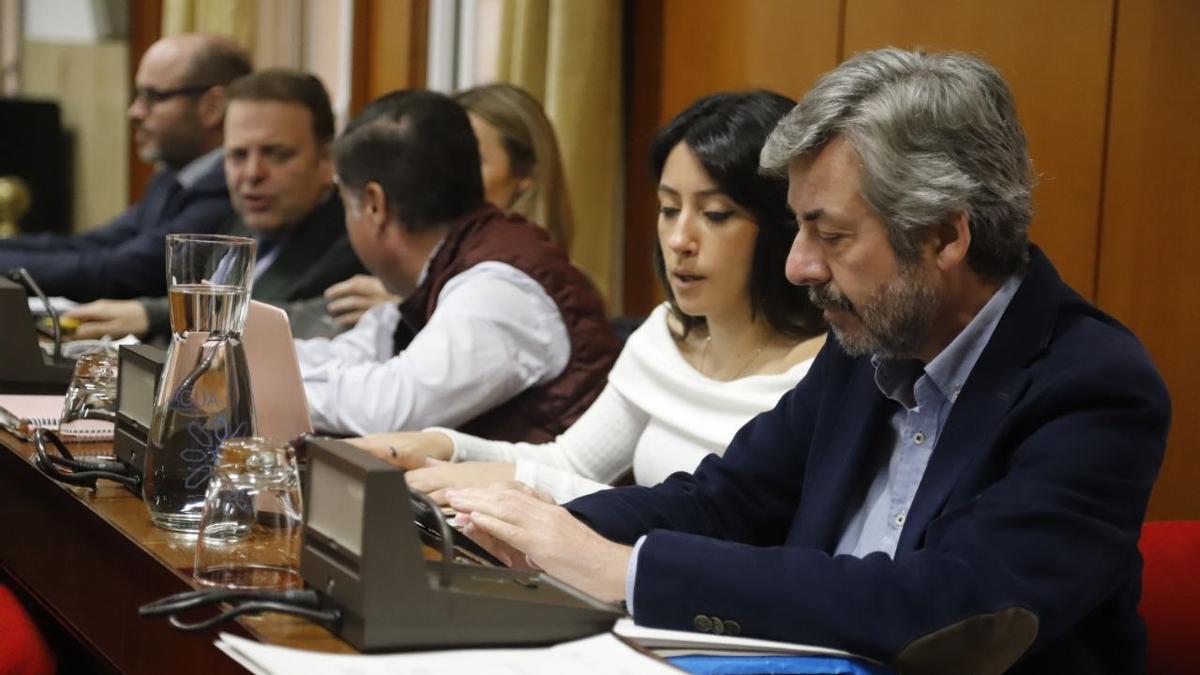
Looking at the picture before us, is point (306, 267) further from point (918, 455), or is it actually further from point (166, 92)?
point (918, 455)

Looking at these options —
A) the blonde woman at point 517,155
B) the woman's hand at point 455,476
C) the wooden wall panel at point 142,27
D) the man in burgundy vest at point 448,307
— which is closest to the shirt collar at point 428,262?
the man in burgundy vest at point 448,307

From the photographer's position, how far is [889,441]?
169 centimetres

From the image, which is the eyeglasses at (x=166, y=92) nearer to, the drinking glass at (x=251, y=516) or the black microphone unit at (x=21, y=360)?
the black microphone unit at (x=21, y=360)

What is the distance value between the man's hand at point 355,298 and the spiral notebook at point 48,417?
1152 millimetres

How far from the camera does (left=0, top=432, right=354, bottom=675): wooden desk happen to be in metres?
1.33

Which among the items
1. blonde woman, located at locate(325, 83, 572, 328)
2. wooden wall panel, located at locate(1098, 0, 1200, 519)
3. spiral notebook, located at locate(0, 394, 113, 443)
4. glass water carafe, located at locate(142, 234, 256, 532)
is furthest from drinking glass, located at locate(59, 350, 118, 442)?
wooden wall panel, located at locate(1098, 0, 1200, 519)

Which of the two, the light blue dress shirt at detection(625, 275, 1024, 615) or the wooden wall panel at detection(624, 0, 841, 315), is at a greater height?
the wooden wall panel at detection(624, 0, 841, 315)

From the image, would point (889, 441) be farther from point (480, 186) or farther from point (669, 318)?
point (480, 186)

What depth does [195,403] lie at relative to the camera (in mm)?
1562

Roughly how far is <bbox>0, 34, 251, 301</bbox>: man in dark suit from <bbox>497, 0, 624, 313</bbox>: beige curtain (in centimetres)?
102

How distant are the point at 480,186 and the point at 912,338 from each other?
1635 mm

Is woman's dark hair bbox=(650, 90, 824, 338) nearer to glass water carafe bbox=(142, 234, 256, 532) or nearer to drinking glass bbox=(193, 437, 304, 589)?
glass water carafe bbox=(142, 234, 256, 532)

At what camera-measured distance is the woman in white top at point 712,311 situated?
2215 mm

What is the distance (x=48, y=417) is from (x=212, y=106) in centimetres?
271
